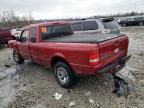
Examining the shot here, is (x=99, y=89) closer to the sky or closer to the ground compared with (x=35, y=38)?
closer to the ground

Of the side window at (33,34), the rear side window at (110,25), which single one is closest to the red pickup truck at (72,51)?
the side window at (33,34)

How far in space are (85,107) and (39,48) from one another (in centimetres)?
244

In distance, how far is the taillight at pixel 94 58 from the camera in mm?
3637

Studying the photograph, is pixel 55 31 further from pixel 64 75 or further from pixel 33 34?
pixel 64 75

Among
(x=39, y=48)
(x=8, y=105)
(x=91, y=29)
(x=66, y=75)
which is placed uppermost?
(x=91, y=29)

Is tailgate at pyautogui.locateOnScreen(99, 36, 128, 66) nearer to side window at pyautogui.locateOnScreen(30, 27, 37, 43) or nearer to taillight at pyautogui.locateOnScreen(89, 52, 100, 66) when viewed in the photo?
taillight at pyautogui.locateOnScreen(89, 52, 100, 66)

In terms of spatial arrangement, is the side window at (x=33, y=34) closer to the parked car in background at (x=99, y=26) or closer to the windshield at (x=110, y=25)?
the parked car in background at (x=99, y=26)

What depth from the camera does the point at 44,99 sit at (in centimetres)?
436

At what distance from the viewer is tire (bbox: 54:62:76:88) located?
4.49 meters

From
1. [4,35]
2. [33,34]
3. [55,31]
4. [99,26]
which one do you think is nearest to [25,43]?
[33,34]

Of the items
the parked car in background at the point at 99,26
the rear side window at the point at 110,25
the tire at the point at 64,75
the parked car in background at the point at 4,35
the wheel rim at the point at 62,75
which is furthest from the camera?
the parked car in background at the point at 4,35

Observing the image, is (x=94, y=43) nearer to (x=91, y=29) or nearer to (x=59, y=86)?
(x=59, y=86)

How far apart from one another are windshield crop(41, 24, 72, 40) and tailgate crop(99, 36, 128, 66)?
2.13m

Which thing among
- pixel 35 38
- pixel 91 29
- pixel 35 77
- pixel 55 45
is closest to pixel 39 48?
pixel 35 38
